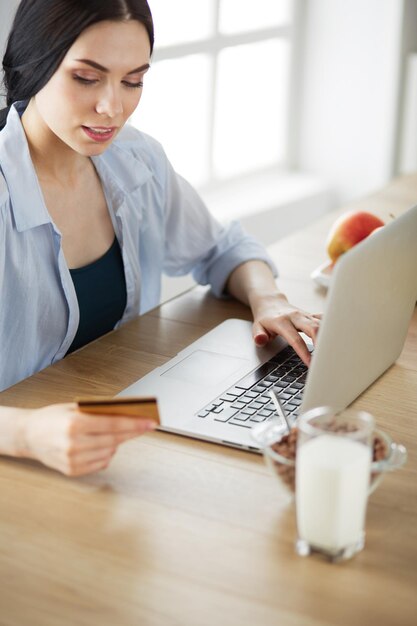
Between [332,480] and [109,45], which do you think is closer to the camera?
[332,480]

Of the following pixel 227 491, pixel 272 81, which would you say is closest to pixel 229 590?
pixel 227 491

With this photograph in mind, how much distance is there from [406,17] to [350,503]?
3.16 m

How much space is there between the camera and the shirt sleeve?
1.89 m

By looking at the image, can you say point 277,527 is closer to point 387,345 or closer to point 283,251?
point 387,345

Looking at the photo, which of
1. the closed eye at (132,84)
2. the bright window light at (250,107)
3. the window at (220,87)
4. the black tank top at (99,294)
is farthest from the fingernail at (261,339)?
the bright window light at (250,107)

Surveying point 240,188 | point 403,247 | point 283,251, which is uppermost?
point 403,247

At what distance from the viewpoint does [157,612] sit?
88 cm

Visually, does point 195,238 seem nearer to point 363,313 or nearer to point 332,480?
point 363,313

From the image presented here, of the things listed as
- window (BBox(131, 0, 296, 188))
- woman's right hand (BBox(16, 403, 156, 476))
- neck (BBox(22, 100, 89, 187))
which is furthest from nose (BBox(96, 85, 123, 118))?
Result: window (BBox(131, 0, 296, 188))

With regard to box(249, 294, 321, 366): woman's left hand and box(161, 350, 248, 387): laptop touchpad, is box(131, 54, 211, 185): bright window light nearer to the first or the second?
box(249, 294, 321, 366): woman's left hand

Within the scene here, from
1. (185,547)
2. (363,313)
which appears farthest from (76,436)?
(363,313)

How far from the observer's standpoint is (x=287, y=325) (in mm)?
1504

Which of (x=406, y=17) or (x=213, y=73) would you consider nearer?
(x=213, y=73)

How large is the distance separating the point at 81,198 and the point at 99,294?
0.18 meters
